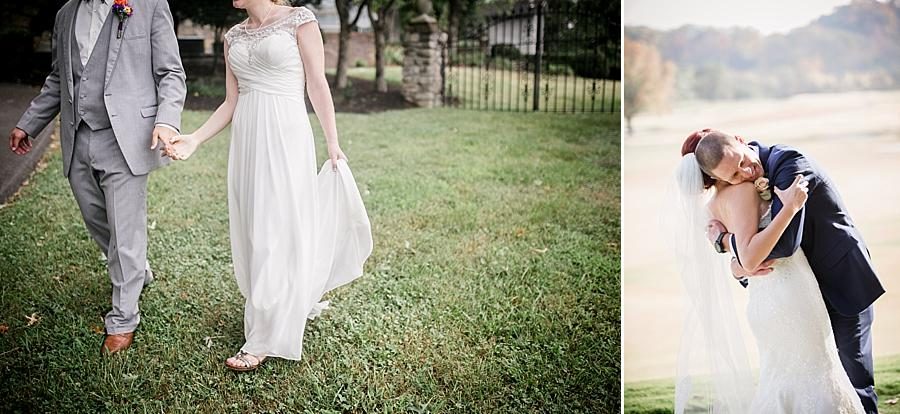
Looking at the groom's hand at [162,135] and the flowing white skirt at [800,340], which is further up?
the groom's hand at [162,135]

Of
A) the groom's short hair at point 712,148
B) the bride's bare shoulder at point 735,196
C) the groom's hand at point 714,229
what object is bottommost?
the groom's hand at point 714,229

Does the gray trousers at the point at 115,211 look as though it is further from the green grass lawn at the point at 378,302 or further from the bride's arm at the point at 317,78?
the bride's arm at the point at 317,78

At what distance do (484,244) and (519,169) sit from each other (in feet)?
1.74

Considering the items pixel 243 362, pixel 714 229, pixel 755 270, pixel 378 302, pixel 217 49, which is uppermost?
pixel 217 49

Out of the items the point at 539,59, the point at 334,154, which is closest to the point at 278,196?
the point at 334,154

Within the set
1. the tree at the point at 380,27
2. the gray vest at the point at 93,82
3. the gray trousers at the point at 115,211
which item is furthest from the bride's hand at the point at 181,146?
the tree at the point at 380,27

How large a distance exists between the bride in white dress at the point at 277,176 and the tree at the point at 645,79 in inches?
47.0

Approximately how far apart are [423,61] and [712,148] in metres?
1.53

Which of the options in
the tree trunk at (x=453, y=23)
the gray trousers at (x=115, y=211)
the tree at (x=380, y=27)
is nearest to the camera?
the gray trousers at (x=115, y=211)

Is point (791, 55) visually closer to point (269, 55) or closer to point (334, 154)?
point (334, 154)

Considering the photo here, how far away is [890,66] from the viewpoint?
2414 millimetres

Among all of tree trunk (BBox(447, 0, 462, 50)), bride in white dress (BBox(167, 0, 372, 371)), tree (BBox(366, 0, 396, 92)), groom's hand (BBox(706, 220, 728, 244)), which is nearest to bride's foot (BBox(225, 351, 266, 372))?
bride in white dress (BBox(167, 0, 372, 371))

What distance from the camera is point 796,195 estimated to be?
7.25 feet

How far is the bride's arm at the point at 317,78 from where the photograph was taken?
247 cm
